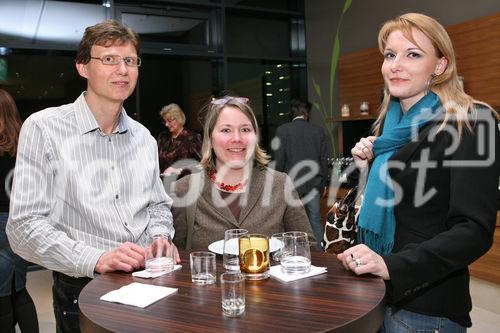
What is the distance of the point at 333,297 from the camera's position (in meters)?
1.27

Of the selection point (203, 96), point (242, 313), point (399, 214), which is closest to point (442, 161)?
point (399, 214)

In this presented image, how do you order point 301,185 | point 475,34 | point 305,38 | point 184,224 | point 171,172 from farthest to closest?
point 305,38, point 301,185, point 171,172, point 475,34, point 184,224

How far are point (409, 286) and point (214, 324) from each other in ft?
1.91

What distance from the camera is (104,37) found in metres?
1.79

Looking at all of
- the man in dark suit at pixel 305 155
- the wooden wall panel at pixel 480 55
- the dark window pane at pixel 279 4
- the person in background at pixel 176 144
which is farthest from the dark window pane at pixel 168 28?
the wooden wall panel at pixel 480 55

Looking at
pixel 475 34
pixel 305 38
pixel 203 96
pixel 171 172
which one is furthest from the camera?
pixel 305 38

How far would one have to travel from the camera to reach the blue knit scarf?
1.46 metres

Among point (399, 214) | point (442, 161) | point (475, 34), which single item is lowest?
point (399, 214)

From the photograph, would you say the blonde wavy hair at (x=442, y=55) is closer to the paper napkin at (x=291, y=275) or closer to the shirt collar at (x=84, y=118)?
the paper napkin at (x=291, y=275)

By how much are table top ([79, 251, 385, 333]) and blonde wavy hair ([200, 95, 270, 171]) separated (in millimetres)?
865

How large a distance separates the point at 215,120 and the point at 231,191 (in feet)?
1.14

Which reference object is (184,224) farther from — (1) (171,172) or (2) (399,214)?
(1) (171,172)

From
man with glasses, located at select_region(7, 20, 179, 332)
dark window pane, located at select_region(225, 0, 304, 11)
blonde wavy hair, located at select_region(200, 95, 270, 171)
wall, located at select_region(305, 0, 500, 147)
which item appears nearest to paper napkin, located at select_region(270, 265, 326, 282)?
man with glasses, located at select_region(7, 20, 179, 332)

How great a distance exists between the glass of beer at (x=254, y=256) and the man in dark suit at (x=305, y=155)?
378 cm
